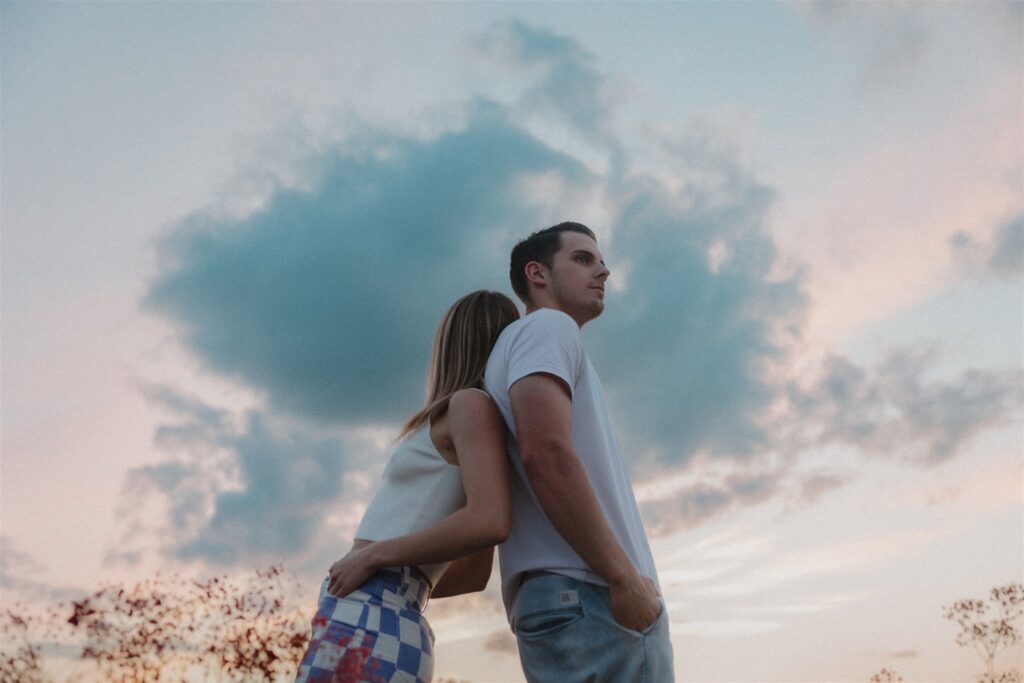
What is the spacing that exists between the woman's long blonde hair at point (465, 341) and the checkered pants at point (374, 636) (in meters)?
0.59

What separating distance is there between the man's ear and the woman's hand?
1567 millimetres

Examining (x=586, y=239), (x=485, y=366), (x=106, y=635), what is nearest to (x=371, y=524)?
(x=485, y=366)

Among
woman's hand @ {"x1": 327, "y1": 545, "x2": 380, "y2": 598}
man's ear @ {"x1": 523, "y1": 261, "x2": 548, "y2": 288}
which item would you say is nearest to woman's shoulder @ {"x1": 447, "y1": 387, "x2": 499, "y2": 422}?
woman's hand @ {"x1": 327, "y1": 545, "x2": 380, "y2": 598}

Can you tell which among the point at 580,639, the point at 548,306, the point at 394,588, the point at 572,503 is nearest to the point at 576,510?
the point at 572,503

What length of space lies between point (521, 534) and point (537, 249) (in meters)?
1.54

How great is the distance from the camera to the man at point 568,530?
113 inches

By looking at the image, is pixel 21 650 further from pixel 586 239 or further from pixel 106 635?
pixel 586 239

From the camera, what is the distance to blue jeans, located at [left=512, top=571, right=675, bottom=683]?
111 inches

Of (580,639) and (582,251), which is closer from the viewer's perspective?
(580,639)

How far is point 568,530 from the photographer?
114 inches

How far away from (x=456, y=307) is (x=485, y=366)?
1.15 ft

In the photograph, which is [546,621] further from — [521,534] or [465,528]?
[465,528]

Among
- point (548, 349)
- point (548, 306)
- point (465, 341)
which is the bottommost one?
point (548, 349)

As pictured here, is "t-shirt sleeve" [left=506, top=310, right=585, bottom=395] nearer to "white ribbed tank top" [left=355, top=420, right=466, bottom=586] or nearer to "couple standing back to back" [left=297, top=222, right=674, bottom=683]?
"couple standing back to back" [left=297, top=222, right=674, bottom=683]
